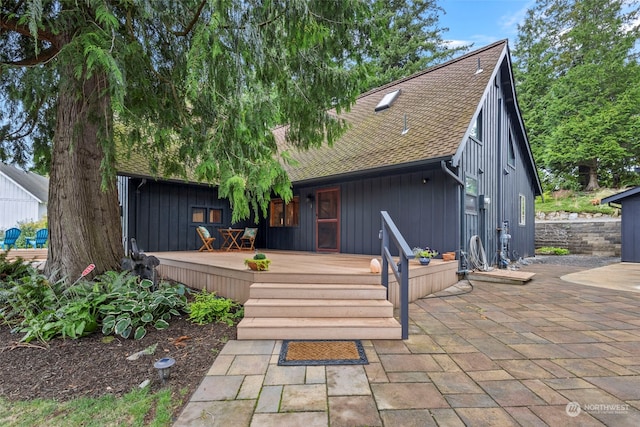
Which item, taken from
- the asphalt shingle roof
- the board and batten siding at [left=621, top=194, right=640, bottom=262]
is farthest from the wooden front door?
the board and batten siding at [left=621, top=194, right=640, bottom=262]

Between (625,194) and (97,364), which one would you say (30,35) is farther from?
(625,194)

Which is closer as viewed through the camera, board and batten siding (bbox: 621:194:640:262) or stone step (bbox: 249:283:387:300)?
stone step (bbox: 249:283:387:300)

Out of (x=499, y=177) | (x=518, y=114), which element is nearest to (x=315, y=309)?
(x=499, y=177)

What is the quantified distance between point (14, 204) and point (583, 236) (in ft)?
92.7

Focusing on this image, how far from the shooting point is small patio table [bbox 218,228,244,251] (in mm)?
7895

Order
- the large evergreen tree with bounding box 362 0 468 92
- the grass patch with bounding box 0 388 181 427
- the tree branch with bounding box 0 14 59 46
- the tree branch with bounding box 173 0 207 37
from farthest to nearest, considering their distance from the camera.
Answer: the large evergreen tree with bounding box 362 0 468 92 < the tree branch with bounding box 0 14 59 46 < the tree branch with bounding box 173 0 207 37 < the grass patch with bounding box 0 388 181 427

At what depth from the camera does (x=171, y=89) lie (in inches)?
143

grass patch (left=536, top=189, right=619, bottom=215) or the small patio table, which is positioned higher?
grass patch (left=536, top=189, right=619, bottom=215)

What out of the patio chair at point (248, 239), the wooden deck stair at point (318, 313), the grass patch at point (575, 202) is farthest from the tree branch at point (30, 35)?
the grass patch at point (575, 202)

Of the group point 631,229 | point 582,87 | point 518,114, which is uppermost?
point 582,87

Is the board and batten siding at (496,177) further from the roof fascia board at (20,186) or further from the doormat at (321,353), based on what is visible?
the roof fascia board at (20,186)

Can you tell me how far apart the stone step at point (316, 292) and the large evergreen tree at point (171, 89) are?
96 cm

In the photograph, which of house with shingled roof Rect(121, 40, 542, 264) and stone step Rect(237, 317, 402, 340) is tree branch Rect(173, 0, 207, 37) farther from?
house with shingled roof Rect(121, 40, 542, 264)
